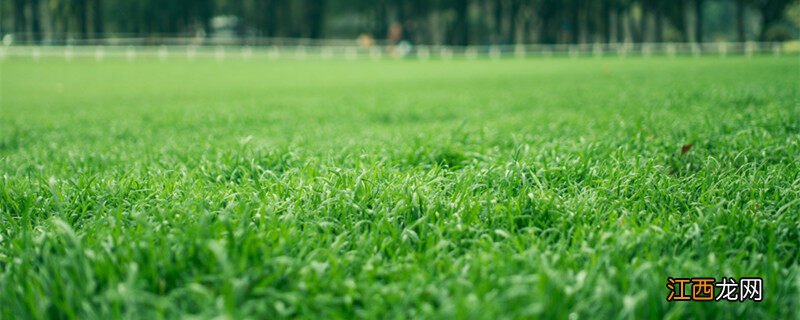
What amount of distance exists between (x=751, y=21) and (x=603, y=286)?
13034 cm

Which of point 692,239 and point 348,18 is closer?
point 692,239

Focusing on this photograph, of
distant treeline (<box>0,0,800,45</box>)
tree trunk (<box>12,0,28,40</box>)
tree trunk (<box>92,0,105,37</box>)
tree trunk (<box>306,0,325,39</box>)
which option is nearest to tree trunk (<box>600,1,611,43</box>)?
distant treeline (<box>0,0,800,45</box>)

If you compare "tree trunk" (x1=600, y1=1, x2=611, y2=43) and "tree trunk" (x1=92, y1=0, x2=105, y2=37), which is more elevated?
"tree trunk" (x1=92, y1=0, x2=105, y2=37)

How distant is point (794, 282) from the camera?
74.0 inches

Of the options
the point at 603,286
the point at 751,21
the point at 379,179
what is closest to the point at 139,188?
the point at 379,179

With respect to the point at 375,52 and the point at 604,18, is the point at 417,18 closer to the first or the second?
the point at 375,52

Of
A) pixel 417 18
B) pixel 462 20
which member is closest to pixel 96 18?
pixel 417 18

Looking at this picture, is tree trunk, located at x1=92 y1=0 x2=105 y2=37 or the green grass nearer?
the green grass

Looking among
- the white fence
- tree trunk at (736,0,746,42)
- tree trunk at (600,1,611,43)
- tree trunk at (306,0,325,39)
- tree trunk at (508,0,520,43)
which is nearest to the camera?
the white fence

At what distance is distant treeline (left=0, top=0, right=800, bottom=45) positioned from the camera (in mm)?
56844

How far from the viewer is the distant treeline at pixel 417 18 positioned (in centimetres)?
5684

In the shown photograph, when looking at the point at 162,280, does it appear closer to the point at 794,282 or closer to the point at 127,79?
the point at 794,282

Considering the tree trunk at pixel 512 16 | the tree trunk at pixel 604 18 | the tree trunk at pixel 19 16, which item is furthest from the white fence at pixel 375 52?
the tree trunk at pixel 19 16

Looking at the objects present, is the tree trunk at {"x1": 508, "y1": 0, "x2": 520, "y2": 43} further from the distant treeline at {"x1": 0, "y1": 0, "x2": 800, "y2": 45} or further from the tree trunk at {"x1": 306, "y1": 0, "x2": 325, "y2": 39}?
the tree trunk at {"x1": 306, "y1": 0, "x2": 325, "y2": 39}
